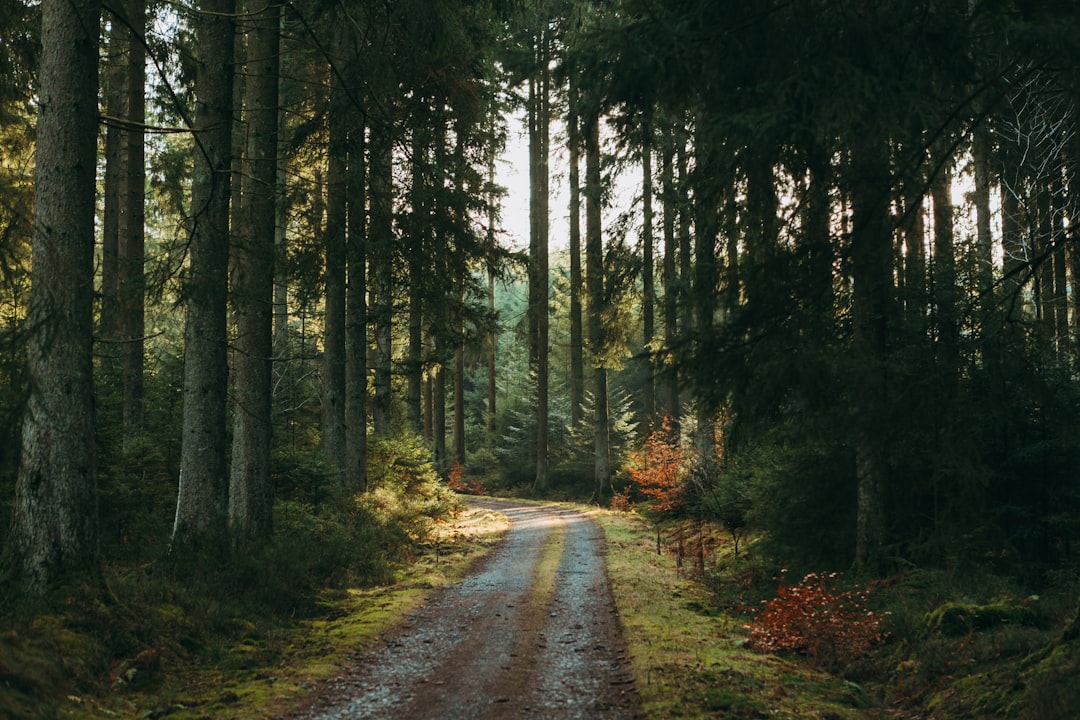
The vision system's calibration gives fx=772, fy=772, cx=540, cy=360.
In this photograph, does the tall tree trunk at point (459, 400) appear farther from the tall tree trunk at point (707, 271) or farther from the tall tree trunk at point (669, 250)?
the tall tree trunk at point (707, 271)

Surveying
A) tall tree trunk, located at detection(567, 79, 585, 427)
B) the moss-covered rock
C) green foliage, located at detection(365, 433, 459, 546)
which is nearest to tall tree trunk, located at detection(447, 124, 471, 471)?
green foliage, located at detection(365, 433, 459, 546)

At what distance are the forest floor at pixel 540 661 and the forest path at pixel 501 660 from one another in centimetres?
3

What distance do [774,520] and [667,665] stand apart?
4771 mm

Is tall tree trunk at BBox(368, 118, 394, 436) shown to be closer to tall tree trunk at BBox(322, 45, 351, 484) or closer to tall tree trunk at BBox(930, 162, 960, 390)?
tall tree trunk at BBox(322, 45, 351, 484)

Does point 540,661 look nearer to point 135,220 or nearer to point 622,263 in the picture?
point 622,263

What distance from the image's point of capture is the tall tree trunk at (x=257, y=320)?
433 inches

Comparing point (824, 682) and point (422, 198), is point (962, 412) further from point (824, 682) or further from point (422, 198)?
point (422, 198)

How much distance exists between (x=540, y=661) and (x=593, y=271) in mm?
13654

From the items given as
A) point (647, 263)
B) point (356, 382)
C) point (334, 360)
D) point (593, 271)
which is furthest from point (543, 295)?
point (334, 360)

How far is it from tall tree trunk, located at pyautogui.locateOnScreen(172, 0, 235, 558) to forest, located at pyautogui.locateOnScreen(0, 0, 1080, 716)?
44mm

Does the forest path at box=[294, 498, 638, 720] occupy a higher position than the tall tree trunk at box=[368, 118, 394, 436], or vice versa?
the tall tree trunk at box=[368, 118, 394, 436]

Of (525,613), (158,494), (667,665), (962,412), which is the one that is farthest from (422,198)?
(962,412)

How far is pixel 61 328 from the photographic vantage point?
6754 millimetres

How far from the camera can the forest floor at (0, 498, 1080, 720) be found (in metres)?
5.86
